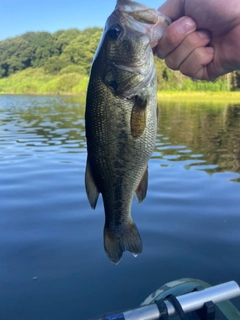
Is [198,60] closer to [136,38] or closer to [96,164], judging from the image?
[136,38]

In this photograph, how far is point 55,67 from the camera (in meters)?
75.8

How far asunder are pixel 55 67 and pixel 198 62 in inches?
3006

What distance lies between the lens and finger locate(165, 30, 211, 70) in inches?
93.0

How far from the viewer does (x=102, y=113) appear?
1.94 meters

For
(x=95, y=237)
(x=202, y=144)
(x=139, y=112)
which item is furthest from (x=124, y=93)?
(x=202, y=144)

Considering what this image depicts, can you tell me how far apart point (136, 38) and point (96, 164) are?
67 centimetres

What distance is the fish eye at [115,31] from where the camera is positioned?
6.40 ft

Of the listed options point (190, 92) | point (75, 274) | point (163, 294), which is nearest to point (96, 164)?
point (163, 294)

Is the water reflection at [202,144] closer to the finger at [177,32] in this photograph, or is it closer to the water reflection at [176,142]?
the water reflection at [176,142]

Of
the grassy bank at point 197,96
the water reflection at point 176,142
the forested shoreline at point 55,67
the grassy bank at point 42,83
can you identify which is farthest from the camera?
the grassy bank at point 42,83

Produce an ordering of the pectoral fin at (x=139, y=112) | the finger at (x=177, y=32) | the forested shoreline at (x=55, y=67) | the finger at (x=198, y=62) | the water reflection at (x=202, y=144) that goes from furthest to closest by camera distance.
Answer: the forested shoreline at (x=55, y=67)
the water reflection at (x=202, y=144)
the finger at (x=198, y=62)
the finger at (x=177, y=32)
the pectoral fin at (x=139, y=112)

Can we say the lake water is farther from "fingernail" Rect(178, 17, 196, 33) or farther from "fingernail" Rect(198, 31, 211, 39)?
"fingernail" Rect(178, 17, 196, 33)

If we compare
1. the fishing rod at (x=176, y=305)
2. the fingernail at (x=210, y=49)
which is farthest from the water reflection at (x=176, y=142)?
the fishing rod at (x=176, y=305)

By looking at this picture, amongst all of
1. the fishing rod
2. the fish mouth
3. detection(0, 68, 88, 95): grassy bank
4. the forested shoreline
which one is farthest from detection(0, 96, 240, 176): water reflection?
detection(0, 68, 88, 95): grassy bank
